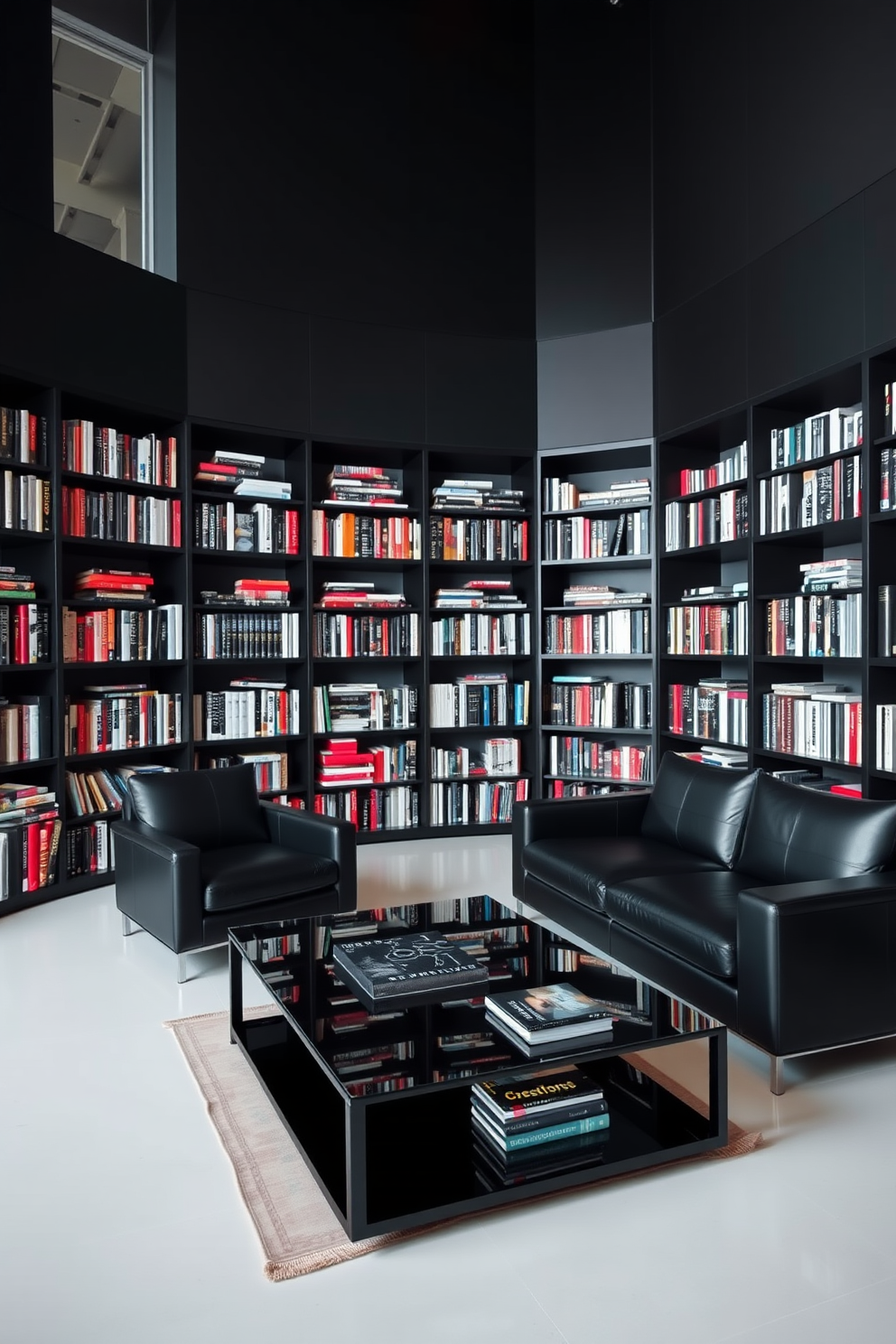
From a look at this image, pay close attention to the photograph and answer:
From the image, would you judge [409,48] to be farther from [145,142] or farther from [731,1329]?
[731,1329]

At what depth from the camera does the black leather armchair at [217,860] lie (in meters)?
3.65

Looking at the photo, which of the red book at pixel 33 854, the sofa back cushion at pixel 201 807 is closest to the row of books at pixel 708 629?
the sofa back cushion at pixel 201 807

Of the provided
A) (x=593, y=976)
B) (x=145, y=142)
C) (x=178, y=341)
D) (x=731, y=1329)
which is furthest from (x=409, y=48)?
(x=731, y=1329)

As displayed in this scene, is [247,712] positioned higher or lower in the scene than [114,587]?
lower

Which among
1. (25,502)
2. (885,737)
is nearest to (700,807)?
(885,737)

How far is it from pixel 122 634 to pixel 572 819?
8.52 feet

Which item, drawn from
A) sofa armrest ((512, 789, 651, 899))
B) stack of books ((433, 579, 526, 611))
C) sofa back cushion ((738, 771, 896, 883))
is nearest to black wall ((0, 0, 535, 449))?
stack of books ((433, 579, 526, 611))

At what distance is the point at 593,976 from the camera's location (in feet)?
8.88

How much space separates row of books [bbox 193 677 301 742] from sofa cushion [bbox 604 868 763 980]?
2704 millimetres

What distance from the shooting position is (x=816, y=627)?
15.0 feet

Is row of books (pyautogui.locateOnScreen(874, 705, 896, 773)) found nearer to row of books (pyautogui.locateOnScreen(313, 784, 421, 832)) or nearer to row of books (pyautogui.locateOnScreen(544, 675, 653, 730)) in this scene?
row of books (pyautogui.locateOnScreen(544, 675, 653, 730))

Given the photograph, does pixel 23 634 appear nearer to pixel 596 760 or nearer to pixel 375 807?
pixel 375 807

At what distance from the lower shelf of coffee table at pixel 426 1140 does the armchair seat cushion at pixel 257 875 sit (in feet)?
3.25

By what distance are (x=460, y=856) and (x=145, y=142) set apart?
15.2 ft
